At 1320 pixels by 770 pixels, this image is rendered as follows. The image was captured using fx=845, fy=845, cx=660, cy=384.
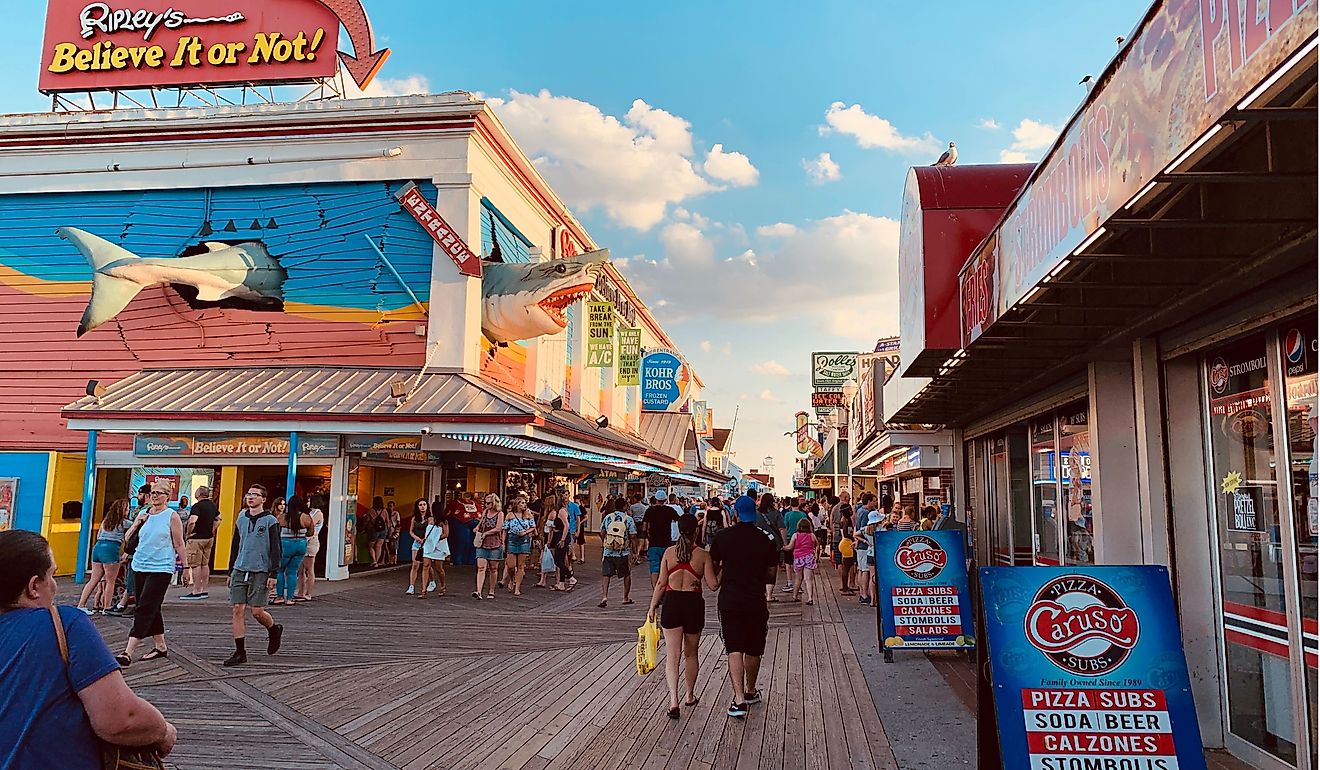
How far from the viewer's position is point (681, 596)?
6.56m

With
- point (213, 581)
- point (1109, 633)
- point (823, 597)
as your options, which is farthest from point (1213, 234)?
point (213, 581)

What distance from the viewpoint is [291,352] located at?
57.1ft

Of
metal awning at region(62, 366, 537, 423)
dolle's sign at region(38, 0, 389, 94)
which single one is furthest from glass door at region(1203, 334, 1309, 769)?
dolle's sign at region(38, 0, 389, 94)

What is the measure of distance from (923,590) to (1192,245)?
534 centimetres

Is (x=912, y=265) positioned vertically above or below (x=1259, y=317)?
above

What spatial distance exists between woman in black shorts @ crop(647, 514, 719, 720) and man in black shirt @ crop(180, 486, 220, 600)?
8.75 metres

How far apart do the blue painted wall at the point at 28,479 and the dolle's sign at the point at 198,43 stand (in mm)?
8484

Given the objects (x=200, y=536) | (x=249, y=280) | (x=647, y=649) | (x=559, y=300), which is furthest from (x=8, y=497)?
(x=647, y=649)

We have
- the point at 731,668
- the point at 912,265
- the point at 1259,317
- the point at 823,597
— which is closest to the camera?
the point at 1259,317

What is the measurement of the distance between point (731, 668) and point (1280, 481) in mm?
3909

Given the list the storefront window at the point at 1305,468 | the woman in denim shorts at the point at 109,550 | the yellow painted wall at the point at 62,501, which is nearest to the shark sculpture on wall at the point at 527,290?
the woman in denim shorts at the point at 109,550

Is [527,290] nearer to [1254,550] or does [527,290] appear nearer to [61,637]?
[1254,550]

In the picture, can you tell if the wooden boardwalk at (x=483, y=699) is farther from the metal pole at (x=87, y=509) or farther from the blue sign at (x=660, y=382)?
the blue sign at (x=660, y=382)

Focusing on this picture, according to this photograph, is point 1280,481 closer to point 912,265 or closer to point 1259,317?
point 1259,317
